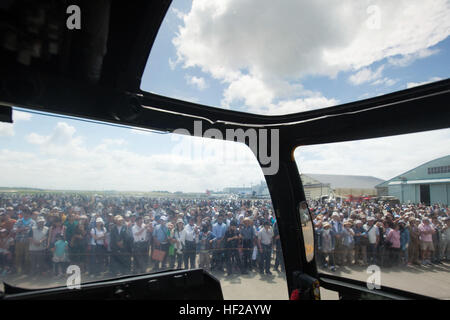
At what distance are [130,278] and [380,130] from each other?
74.8 inches

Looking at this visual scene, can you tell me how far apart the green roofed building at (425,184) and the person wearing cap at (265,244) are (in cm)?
104

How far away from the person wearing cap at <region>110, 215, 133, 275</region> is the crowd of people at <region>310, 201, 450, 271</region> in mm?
1565

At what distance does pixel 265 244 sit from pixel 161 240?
3.36ft

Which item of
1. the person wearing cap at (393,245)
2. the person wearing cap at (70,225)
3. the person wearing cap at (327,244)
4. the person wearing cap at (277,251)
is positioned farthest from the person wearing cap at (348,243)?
the person wearing cap at (70,225)

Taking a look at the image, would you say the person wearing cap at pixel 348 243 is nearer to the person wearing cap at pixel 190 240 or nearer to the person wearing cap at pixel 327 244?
the person wearing cap at pixel 327 244

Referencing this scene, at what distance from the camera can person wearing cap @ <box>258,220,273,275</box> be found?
2.21 meters

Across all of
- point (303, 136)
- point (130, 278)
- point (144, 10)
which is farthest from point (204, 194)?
point (144, 10)

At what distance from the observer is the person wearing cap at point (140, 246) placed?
1.59 meters

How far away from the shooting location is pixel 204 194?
186cm

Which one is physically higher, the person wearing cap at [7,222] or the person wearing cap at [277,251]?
the person wearing cap at [7,222]

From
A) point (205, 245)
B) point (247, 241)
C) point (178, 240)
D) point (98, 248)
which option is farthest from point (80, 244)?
point (247, 241)

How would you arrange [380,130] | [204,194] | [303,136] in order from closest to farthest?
[380,130] < [204,194] < [303,136]

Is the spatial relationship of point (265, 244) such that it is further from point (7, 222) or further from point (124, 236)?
point (7, 222)
